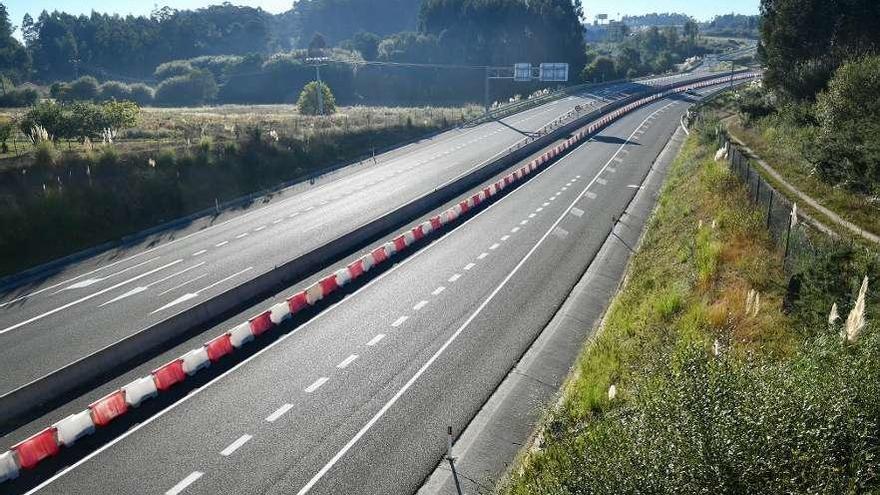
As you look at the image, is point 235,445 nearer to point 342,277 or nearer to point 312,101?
point 342,277

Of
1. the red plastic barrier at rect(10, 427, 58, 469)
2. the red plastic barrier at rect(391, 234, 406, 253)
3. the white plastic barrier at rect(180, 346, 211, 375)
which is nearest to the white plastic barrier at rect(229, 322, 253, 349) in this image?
the white plastic barrier at rect(180, 346, 211, 375)

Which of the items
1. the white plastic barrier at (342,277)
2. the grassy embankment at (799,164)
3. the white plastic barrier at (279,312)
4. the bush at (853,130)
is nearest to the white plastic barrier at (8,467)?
the white plastic barrier at (279,312)

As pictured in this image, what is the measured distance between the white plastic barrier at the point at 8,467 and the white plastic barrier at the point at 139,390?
2.53 m

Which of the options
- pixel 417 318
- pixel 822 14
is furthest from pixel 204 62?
pixel 417 318

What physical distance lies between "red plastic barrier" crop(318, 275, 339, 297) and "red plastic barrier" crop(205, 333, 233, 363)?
430cm

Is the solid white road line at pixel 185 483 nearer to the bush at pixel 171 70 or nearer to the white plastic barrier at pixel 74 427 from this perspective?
the white plastic barrier at pixel 74 427

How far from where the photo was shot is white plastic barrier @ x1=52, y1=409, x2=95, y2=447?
12852 millimetres

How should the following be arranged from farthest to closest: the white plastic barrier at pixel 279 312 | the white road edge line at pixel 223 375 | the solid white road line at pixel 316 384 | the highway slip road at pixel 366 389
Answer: the white plastic barrier at pixel 279 312, the solid white road line at pixel 316 384, the white road edge line at pixel 223 375, the highway slip road at pixel 366 389

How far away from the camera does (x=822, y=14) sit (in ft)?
129

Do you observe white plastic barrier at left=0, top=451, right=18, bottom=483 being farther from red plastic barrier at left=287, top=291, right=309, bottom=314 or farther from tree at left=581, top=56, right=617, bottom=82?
tree at left=581, top=56, right=617, bottom=82

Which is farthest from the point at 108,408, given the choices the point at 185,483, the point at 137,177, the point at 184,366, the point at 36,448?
the point at 137,177

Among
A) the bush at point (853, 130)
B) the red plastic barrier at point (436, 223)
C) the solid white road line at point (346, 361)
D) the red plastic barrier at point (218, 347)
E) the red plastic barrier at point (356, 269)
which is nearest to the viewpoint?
the solid white road line at point (346, 361)

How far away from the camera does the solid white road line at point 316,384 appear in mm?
15000

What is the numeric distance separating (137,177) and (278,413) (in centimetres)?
2378
